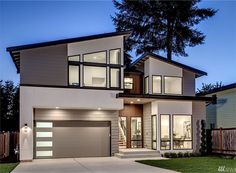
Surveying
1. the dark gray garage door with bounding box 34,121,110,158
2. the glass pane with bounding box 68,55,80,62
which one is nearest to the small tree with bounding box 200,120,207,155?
the dark gray garage door with bounding box 34,121,110,158

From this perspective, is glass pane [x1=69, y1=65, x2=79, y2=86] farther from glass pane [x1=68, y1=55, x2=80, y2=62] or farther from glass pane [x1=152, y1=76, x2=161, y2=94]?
glass pane [x1=152, y1=76, x2=161, y2=94]

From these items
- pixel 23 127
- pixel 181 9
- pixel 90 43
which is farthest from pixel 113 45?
pixel 181 9

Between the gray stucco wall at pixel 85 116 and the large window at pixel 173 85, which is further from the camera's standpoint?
the large window at pixel 173 85

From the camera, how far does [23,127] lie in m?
16.0

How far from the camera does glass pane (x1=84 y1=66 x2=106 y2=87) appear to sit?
17.6m

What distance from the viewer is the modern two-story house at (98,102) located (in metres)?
16.4

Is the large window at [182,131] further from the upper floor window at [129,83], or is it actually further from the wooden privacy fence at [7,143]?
the wooden privacy fence at [7,143]

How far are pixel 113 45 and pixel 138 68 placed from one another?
3.75 meters

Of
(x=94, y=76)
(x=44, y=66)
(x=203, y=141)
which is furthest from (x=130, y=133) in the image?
(x=44, y=66)

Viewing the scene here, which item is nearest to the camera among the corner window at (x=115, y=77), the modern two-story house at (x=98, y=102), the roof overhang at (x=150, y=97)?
the modern two-story house at (x=98, y=102)

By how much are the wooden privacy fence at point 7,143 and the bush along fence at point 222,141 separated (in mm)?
11060

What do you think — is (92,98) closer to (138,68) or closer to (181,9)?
(138,68)

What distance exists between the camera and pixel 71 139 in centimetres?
1795

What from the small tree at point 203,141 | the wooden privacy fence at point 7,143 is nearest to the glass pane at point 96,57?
the wooden privacy fence at point 7,143
